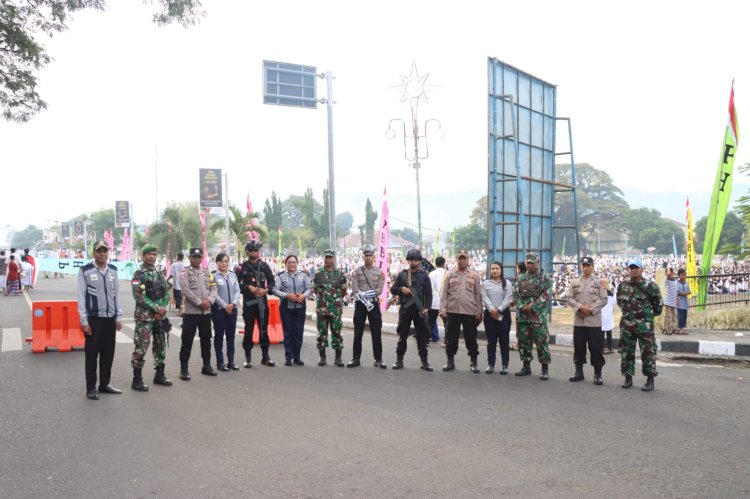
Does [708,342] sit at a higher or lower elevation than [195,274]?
lower

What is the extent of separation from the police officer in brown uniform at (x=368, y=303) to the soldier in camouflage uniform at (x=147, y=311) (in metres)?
2.61

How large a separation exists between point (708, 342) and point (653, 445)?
22.0 ft

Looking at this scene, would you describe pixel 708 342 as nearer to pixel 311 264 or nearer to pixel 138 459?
pixel 138 459

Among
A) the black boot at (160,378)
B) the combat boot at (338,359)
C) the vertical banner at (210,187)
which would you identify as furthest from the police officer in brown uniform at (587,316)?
the vertical banner at (210,187)

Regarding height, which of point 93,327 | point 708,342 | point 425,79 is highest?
point 425,79

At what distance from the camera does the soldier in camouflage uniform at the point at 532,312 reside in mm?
7812

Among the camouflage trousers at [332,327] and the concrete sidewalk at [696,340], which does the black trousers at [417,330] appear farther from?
the concrete sidewalk at [696,340]

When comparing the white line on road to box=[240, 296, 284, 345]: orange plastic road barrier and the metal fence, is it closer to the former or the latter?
box=[240, 296, 284, 345]: orange plastic road barrier

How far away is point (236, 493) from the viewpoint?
388cm

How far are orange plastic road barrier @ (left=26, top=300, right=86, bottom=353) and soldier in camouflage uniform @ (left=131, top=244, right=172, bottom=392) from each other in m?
3.65

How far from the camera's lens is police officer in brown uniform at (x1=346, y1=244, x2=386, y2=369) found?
8492mm

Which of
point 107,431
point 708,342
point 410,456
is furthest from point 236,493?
point 708,342

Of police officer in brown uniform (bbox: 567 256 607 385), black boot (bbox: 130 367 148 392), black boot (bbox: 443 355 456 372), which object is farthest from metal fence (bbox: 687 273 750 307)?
black boot (bbox: 130 367 148 392)

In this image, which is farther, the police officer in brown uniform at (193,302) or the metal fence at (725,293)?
the metal fence at (725,293)
